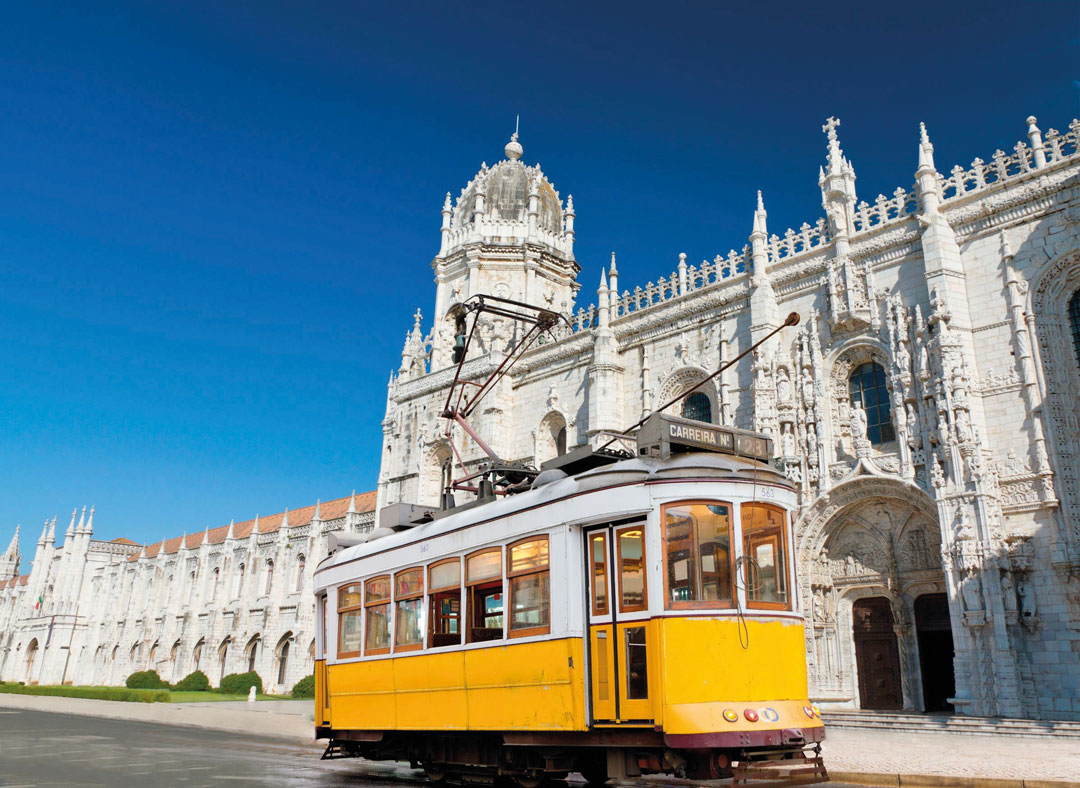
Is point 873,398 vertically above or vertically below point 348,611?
above

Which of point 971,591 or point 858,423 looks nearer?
point 971,591

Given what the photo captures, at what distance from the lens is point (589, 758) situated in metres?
8.91

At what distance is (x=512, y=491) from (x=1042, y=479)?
14110 millimetres

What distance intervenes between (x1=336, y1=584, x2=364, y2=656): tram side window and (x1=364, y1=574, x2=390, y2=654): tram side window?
0.71 feet

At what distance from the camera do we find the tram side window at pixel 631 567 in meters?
8.28

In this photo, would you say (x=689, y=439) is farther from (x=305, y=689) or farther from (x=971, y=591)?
(x=305, y=689)

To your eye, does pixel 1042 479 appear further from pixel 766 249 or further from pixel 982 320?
pixel 766 249

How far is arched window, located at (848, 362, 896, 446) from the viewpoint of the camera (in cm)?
2238

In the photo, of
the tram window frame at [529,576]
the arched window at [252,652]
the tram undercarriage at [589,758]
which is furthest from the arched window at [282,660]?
the tram window frame at [529,576]

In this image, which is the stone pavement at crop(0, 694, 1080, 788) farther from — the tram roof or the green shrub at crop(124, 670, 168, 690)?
the green shrub at crop(124, 670, 168, 690)

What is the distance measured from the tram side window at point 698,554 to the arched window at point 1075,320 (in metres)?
15.4

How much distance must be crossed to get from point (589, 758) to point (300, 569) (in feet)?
133

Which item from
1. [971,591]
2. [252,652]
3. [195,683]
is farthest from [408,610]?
[195,683]

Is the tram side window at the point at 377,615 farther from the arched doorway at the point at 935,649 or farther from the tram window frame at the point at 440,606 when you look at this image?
the arched doorway at the point at 935,649
